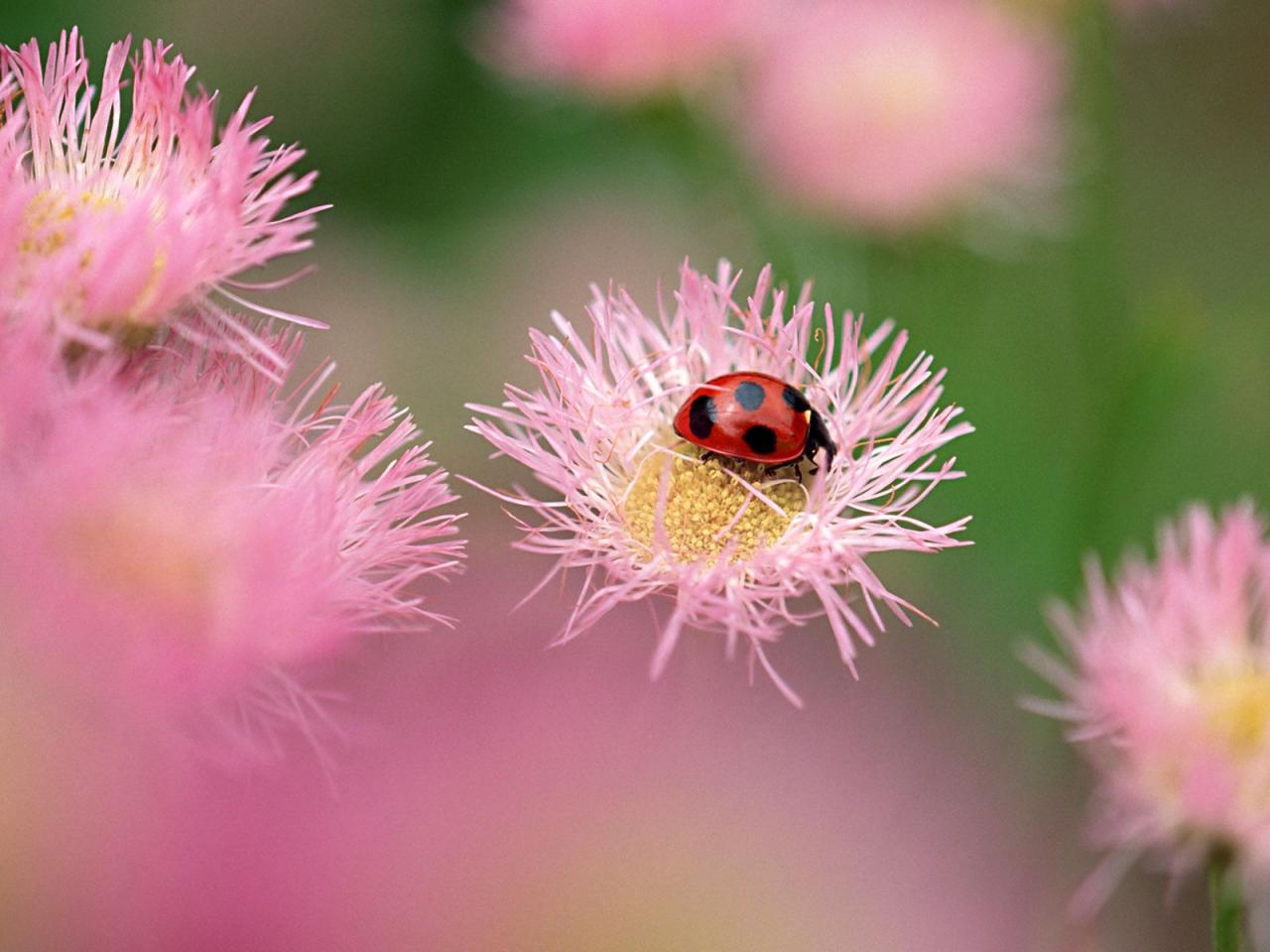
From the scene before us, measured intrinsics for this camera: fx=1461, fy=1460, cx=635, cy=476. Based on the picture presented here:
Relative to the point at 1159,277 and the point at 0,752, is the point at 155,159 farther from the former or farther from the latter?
the point at 1159,277

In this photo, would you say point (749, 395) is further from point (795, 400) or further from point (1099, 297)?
point (1099, 297)

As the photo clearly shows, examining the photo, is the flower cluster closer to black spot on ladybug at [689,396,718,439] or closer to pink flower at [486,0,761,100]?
black spot on ladybug at [689,396,718,439]

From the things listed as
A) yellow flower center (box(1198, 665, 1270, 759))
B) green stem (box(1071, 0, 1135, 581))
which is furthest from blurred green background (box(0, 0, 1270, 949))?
yellow flower center (box(1198, 665, 1270, 759))

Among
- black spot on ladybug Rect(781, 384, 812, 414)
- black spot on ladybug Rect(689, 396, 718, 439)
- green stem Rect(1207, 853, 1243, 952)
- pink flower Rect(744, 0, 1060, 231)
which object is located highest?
pink flower Rect(744, 0, 1060, 231)

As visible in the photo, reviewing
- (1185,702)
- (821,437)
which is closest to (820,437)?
(821,437)

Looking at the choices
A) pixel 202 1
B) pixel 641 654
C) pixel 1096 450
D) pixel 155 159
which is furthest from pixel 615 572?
pixel 202 1

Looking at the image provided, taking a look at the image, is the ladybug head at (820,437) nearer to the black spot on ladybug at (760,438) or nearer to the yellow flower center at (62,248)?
the black spot on ladybug at (760,438)

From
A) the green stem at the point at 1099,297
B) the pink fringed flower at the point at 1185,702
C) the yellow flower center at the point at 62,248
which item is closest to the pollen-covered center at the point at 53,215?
the yellow flower center at the point at 62,248
